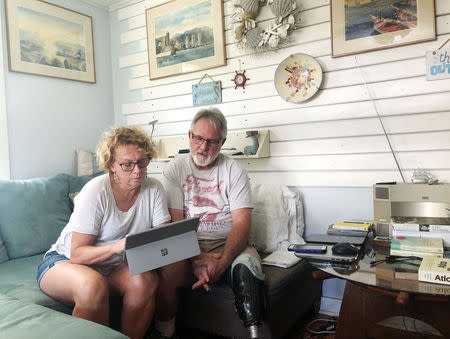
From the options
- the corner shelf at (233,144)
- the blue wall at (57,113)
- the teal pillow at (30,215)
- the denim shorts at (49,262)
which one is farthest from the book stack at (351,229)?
the blue wall at (57,113)

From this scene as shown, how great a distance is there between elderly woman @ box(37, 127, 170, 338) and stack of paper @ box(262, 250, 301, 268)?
25.4 inches

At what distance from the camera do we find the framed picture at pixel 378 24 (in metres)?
2.07

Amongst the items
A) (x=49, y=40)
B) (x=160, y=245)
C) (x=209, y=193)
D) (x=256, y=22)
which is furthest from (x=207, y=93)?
(x=160, y=245)

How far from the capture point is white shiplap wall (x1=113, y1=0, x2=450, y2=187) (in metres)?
2.11

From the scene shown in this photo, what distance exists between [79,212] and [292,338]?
4.45 feet

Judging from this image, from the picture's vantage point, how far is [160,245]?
5.10 ft

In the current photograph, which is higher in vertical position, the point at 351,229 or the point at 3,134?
the point at 3,134

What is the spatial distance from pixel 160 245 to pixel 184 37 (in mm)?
2006

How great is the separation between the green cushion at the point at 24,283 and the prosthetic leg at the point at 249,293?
774mm

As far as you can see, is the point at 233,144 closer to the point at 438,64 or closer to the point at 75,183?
the point at 75,183

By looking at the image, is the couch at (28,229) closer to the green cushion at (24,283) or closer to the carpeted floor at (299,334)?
the green cushion at (24,283)

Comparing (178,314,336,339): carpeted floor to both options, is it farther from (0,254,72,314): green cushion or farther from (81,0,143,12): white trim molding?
(81,0,143,12): white trim molding

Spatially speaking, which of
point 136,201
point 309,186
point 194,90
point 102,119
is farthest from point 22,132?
point 309,186

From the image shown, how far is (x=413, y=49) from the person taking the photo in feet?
6.97
